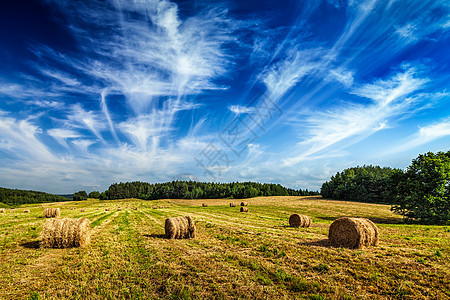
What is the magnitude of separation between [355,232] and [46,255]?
17.5 metres

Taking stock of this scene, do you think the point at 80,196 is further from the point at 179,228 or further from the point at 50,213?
the point at 179,228

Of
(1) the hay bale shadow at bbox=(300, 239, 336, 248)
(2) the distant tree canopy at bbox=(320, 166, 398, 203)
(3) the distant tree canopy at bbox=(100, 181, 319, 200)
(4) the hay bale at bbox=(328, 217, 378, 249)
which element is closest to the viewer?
(4) the hay bale at bbox=(328, 217, 378, 249)

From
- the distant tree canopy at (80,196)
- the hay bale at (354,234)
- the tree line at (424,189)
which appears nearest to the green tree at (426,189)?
the tree line at (424,189)

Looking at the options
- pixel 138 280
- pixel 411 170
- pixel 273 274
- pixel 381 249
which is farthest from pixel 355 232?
pixel 411 170

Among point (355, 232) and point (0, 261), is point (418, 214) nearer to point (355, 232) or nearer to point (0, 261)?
point (355, 232)

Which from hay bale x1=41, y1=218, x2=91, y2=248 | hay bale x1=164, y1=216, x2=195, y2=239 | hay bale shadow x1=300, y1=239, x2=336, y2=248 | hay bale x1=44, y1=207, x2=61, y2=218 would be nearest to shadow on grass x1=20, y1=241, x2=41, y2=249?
hay bale x1=41, y1=218, x2=91, y2=248

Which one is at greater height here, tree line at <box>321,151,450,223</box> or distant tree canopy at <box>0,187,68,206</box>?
tree line at <box>321,151,450,223</box>

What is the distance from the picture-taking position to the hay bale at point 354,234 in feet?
41.7

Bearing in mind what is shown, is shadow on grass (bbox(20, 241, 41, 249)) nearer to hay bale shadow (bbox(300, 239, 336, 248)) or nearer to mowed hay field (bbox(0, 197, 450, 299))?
mowed hay field (bbox(0, 197, 450, 299))

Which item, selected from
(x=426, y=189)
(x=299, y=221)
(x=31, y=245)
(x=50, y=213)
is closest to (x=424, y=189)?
(x=426, y=189)

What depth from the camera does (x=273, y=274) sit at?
→ 863cm

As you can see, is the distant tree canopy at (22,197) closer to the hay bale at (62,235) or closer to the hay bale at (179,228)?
the hay bale at (62,235)

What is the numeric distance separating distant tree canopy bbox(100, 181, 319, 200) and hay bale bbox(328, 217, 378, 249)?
106 metres

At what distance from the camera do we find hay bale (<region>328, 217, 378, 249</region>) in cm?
1270
